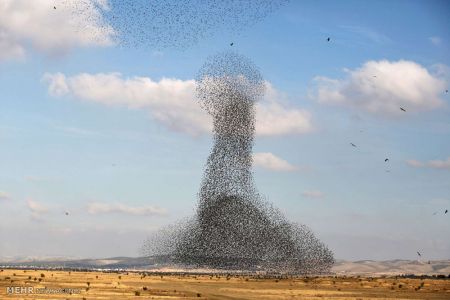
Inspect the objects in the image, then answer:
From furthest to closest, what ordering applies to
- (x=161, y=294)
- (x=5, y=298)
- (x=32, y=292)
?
(x=161, y=294) < (x=32, y=292) < (x=5, y=298)

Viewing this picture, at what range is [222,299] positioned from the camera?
98.8m

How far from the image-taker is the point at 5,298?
86.8 meters

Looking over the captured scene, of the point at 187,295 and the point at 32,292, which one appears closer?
the point at 32,292

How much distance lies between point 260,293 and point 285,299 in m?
13.9

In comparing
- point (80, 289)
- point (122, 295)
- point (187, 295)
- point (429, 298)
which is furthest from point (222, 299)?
point (429, 298)

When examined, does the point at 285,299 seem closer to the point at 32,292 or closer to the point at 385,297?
the point at 385,297

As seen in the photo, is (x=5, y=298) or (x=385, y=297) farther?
(x=385, y=297)

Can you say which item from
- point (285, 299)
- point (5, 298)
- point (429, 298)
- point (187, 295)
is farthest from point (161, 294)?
point (429, 298)

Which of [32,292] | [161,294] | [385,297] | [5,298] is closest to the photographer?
[5,298]

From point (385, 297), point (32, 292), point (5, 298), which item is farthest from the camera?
point (385, 297)

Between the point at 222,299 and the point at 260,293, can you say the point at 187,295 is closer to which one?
the point at 222,299

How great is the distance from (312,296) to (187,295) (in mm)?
21116

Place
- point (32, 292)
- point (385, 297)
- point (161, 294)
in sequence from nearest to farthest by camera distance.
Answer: point (32, 292) < point (161, 294) < point (385, 297)

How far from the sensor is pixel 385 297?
114m
